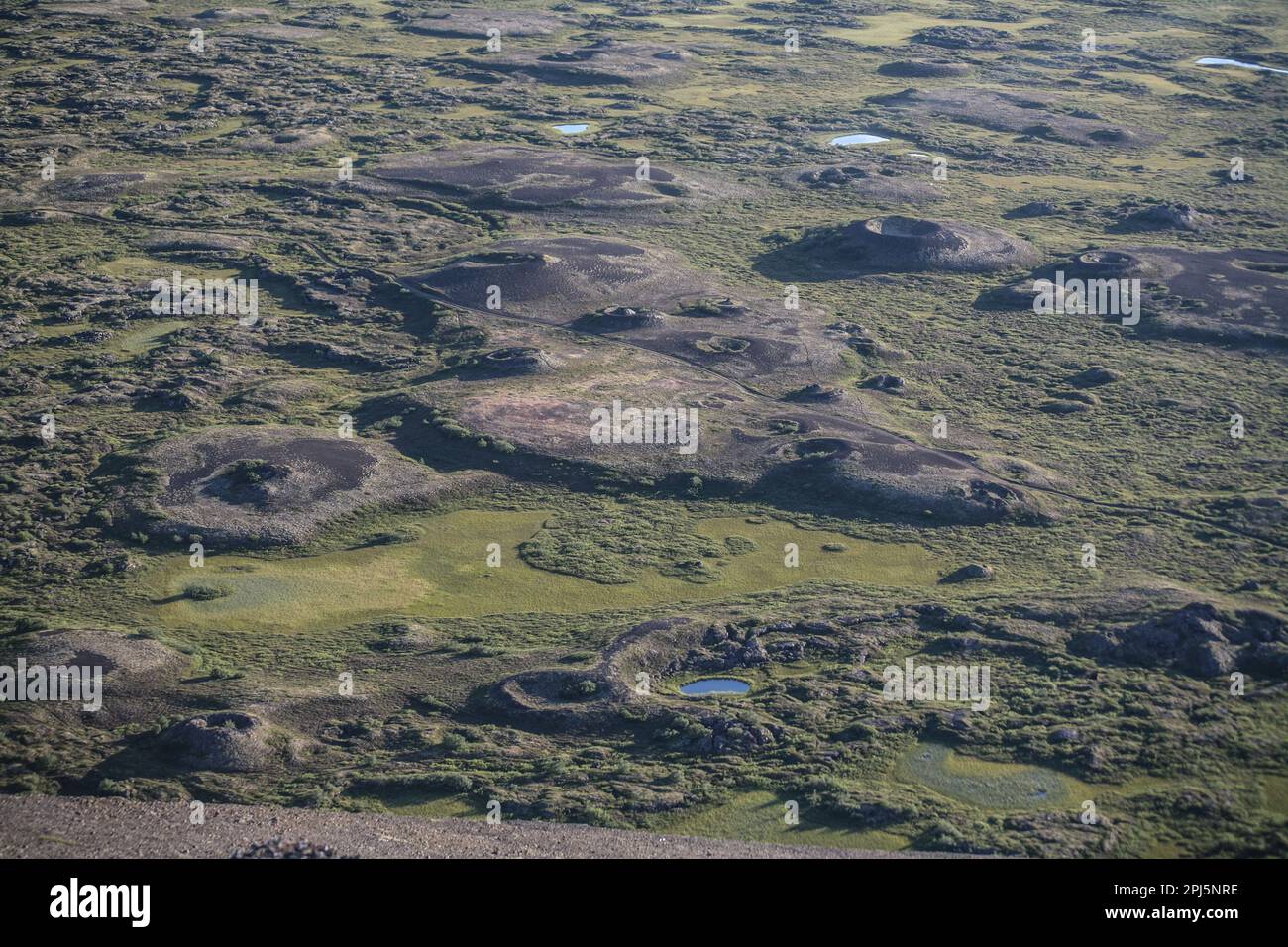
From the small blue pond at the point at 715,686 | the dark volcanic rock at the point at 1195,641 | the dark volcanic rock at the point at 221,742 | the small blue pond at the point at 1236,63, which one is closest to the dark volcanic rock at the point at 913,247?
the dark volcanic rock at the point at 1195,641

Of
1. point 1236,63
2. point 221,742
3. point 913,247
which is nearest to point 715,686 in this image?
point 221,742

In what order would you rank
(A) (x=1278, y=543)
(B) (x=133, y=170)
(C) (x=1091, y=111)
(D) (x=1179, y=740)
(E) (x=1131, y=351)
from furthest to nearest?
(C) (x=1091, y=111)
(B) (x=133, y=170)
(E) (x=1131, y=351)
(A) (x=1278, y=543)
(D) (x=1179, y=740)

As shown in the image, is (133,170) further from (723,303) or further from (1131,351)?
(1131,351)

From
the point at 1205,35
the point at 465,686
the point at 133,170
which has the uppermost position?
the point at 1205,35

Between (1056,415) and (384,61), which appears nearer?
(1056,415)

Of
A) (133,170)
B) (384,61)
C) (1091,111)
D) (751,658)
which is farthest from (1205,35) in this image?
(751,658)

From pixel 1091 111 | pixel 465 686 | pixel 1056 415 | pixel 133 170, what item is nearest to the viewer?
pixel 465 686

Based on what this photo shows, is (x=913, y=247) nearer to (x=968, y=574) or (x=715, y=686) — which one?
(x=968, y=574)

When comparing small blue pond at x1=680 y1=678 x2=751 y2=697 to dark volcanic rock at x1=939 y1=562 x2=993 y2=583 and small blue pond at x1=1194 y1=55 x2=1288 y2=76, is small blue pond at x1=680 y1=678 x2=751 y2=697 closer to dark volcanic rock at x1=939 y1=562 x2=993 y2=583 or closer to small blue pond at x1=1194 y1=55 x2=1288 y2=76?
dark volcanic rock at x1=939 y1=562 x2=993 y2=583

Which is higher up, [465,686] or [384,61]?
[384,61]
